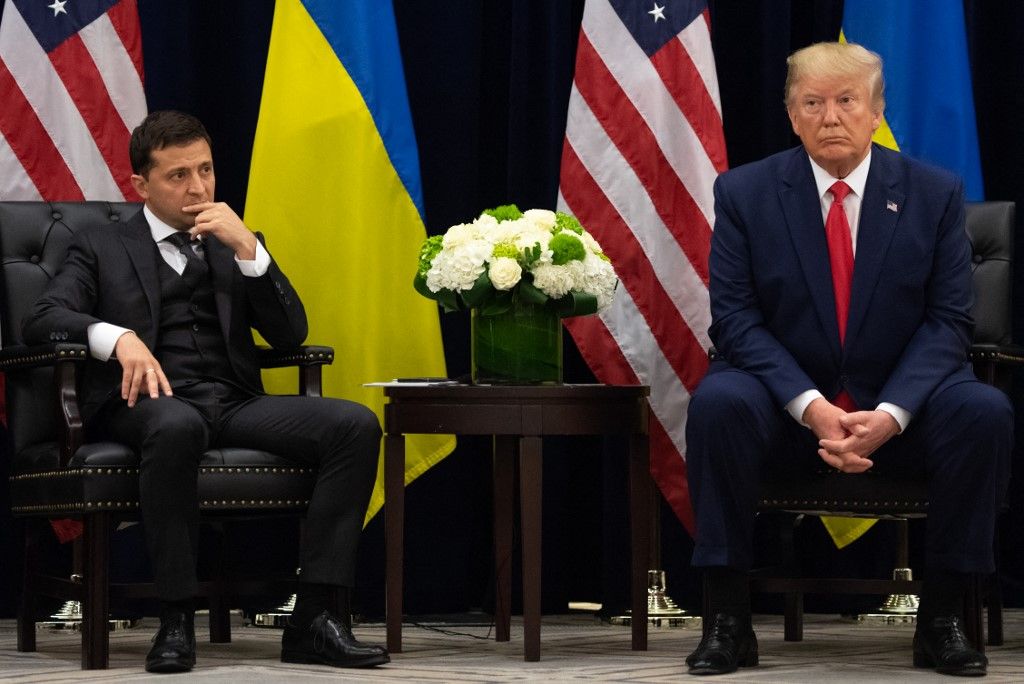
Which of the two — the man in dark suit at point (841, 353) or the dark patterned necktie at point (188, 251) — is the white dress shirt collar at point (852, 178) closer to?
the man in dark suit at point (841, 353)

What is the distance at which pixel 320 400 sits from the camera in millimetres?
3770

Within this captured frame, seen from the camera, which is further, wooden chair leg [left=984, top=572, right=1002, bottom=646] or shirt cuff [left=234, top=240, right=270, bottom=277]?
wooden chair leg [left=984, top=572, right=1002, bottom=646]

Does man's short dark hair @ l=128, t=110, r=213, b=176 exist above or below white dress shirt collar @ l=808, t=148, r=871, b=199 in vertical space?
above

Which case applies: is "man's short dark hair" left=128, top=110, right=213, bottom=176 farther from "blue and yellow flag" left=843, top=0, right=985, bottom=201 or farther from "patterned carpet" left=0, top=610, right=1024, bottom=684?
"blue and yellow flag" left=843, top=0, right=985, bottom=201

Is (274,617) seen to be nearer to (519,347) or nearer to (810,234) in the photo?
(519,347)

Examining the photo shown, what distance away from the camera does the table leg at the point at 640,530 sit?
3.88m

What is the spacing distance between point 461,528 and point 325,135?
127 centimetres

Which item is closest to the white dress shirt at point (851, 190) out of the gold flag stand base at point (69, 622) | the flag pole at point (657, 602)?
the flag pole at point (657, 602)

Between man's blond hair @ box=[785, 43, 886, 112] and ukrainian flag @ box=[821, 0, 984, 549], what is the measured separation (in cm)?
84

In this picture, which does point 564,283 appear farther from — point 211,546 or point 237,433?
→ point 211,546

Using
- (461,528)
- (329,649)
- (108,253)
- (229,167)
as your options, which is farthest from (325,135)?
(329,649)

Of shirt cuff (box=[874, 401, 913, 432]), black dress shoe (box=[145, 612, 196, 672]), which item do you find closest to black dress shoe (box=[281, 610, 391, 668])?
black dress shoe (box=[145, 612, 196, 672])

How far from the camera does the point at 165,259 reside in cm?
398

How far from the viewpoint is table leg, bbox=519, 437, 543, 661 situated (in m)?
3.67
